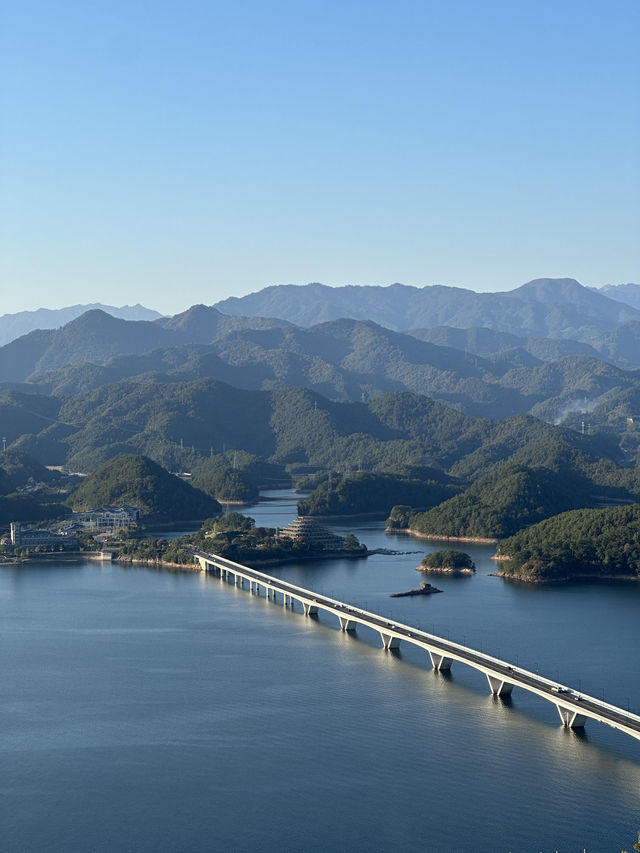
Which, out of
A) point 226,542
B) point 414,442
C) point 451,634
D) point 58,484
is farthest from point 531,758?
point 414,442

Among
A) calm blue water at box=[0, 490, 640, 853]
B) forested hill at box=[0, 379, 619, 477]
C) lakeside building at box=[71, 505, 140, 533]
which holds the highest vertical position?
forested hill at box=[0, 379, 619, 477]

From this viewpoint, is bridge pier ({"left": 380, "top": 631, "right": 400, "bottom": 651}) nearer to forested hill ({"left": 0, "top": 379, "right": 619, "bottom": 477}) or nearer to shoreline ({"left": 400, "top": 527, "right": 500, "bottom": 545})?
shoreline ({"left": 400, "top": 527, "right": 500, "bottom": 545})

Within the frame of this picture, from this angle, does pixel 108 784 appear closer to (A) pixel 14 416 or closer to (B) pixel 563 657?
(B) pixel 563 657

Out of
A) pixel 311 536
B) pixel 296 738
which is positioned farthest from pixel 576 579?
pixel 296 738

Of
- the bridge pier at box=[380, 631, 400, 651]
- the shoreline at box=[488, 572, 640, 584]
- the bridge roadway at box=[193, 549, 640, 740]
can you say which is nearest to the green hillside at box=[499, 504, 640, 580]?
the shoreline at box=[488, 572, 640, 584]

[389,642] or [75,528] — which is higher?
[75,528]

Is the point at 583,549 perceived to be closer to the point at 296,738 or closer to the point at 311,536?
the point at 311,536

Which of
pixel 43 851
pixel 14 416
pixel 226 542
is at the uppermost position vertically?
pixel 14 416
